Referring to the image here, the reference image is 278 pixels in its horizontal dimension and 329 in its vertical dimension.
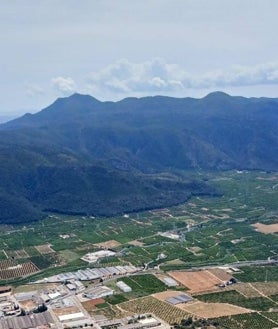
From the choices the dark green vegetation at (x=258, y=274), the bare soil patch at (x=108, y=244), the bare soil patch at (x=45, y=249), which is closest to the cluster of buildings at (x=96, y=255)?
the bare soil patch at (x=108, y=244)

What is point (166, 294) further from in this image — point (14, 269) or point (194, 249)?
point (14, 269)

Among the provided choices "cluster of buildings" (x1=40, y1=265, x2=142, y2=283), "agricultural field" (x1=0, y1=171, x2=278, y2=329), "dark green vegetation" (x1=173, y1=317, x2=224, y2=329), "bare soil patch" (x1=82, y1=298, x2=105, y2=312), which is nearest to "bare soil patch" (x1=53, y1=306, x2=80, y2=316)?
"bare soil patch" (x1=82, y1=298, x2=105, y2=312)

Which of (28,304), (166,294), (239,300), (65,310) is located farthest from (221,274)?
(28,304)

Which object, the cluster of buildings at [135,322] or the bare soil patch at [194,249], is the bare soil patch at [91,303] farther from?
the bare soil patch at [194,249]

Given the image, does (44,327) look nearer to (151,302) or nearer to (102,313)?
(102,313)

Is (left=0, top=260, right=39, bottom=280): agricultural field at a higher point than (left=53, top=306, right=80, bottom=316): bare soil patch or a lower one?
lower

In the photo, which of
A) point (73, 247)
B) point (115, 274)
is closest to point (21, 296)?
point (115, 274)

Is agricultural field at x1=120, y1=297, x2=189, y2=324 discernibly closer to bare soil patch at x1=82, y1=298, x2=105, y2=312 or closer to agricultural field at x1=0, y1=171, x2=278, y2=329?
agricultural field at x1=0, y1=171, x2=278, y2=329
